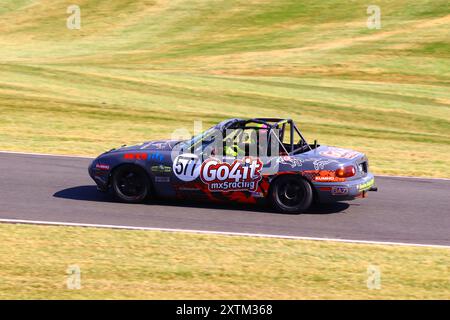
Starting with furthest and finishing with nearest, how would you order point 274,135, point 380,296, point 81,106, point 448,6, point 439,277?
point 448,6, point 81,106, point 274,135, point 439,277, point 380,296

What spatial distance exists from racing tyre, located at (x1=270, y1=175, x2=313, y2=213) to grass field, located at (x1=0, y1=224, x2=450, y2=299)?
5.14 ft

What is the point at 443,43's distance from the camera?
43.3 meters

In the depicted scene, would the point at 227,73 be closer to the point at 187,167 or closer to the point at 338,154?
the point at 338,154

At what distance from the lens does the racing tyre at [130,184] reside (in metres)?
12.8

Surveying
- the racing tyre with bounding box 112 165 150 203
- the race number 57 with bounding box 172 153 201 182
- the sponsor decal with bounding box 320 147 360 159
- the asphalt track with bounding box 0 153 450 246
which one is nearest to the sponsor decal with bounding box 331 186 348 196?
the asphalt track with bounding box 0 153 450 246

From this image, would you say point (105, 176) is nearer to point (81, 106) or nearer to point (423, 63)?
point (81, 106)

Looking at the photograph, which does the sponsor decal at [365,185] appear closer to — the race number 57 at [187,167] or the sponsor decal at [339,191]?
the sponsor decal at [339,191]

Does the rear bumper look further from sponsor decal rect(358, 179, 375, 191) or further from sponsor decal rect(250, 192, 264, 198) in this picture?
sponsor decal rect(250, 192, 264, 198)

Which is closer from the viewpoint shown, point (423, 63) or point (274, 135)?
point (274, 135)

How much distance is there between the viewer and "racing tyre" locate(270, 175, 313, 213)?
1232 centimetres

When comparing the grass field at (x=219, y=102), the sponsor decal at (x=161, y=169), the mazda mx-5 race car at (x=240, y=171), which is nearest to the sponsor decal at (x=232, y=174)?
the mazda mx-5 race car at (x=240, y=171)
